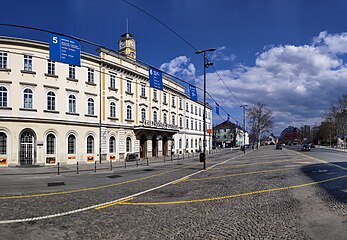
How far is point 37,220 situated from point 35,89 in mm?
23459

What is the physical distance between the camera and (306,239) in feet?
17.2

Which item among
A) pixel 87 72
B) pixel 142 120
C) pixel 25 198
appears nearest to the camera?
pixel 25 198

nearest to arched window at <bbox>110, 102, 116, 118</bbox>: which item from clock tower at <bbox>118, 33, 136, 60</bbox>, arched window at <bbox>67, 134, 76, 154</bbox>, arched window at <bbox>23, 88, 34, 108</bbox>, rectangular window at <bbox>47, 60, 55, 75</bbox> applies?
arched window at <bbox>67, 134, 76, 154</bbox>

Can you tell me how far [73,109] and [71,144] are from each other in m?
4.09

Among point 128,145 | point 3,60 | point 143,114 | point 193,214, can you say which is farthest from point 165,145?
point 193,214

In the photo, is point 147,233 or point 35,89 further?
point 35,89

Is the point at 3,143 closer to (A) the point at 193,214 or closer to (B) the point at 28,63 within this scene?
(B) the point at 28,63

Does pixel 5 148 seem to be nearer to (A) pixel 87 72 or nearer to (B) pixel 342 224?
(A) pixel 87 72

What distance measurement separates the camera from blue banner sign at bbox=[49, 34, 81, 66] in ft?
40.8

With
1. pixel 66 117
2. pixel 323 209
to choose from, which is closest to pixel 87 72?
pixel 66 117

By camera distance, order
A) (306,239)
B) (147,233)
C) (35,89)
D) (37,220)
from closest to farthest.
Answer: (306,239)
(147,233)
(37,220)
(35,89)

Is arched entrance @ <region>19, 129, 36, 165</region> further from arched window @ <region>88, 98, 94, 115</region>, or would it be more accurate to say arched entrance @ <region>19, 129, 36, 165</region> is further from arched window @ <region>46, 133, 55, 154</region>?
arched window @ <region>88, 98, 94, 115</region>

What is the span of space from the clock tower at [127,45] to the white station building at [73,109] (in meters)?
0.20

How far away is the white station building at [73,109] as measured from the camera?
1009 inches
